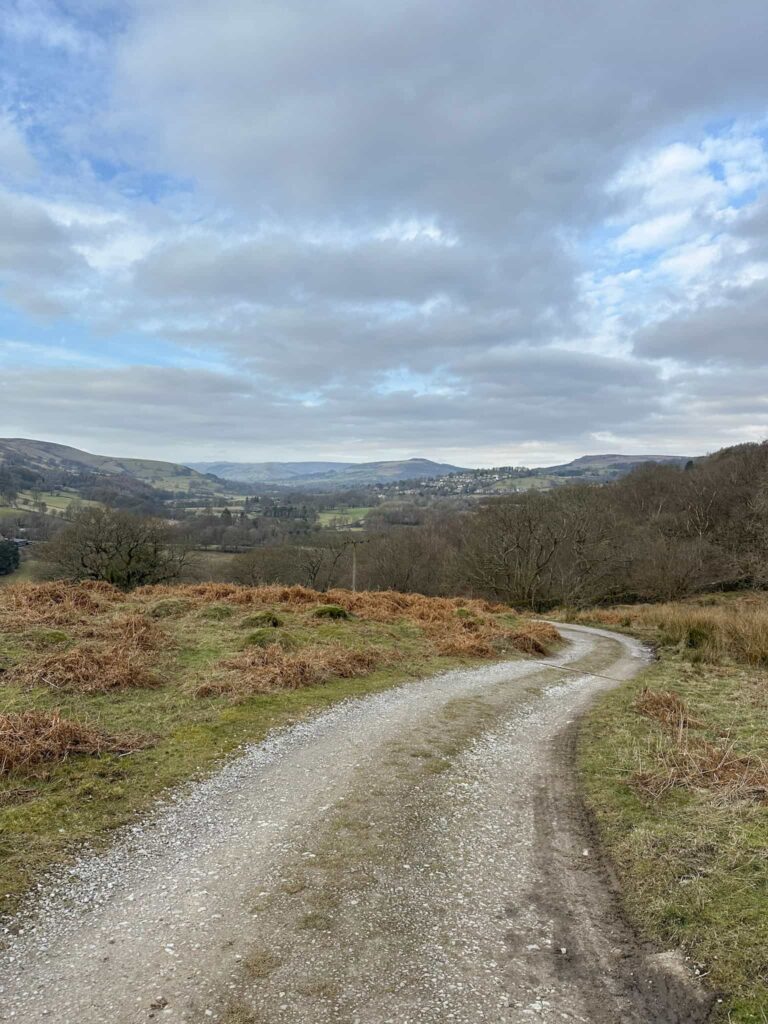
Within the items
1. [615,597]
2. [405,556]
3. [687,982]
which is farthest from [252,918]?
[405,556]

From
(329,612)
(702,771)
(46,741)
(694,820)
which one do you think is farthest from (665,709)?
(46,741)

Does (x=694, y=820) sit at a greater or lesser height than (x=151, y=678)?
greater

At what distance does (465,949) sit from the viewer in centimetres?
453

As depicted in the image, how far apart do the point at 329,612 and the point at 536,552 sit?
32.2 metres

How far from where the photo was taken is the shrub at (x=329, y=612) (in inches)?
748

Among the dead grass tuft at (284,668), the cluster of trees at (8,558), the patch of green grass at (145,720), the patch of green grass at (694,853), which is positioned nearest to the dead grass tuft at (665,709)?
the patch of green grass at (694,853)

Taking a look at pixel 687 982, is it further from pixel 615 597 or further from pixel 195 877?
pixel 615 597

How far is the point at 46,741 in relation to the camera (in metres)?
7.55

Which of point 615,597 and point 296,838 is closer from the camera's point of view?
point 296,838

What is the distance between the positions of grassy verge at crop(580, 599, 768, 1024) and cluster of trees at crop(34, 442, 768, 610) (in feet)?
107

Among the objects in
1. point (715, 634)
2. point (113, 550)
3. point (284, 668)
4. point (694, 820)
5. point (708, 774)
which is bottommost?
point (715, 634)

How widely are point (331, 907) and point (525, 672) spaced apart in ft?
41.3

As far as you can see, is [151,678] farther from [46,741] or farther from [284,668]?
[46,741]

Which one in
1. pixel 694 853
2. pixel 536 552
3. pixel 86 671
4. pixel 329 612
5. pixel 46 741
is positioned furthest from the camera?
A: pixel 536 552
